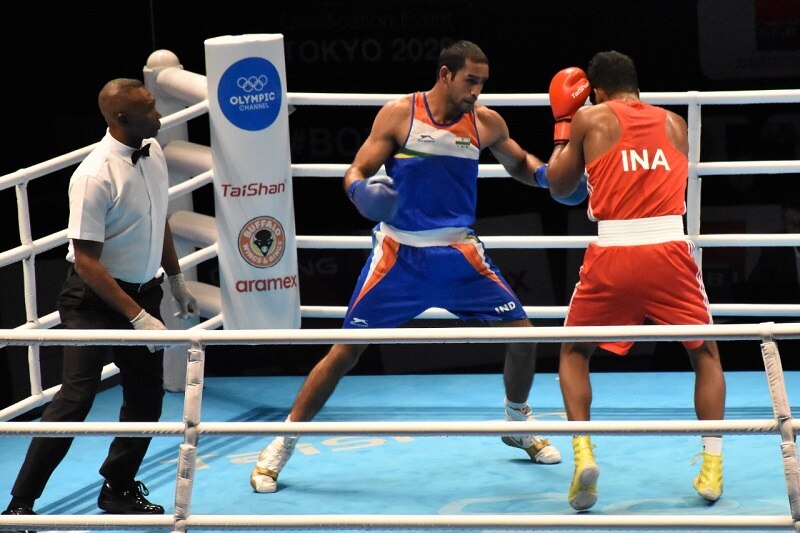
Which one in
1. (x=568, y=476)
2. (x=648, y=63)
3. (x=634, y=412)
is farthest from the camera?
(x=648, y=63)

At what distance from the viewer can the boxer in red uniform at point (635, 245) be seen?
12.9 feet

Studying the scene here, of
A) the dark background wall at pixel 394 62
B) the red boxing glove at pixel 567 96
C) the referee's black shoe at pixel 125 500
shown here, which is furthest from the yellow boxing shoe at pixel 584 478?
the dark background wall at pixel 394 62

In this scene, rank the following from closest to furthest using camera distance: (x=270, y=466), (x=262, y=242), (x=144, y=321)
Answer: (x=144, y=321) → (x=270, y=466) → (x=262, y=242)

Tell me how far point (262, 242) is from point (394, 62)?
3.28 feet

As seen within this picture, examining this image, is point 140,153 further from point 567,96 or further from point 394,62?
point 394,62

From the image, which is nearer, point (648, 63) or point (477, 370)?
point (648, 63)

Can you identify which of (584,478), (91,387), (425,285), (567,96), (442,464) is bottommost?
(442,464)

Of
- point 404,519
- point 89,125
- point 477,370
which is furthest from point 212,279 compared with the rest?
point 404,519

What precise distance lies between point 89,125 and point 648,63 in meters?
2.32

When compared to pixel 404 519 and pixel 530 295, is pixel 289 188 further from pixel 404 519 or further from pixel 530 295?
pixel 404 519

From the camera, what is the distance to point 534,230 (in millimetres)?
5684

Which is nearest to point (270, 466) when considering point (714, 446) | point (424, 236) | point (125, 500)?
point (125, 500)

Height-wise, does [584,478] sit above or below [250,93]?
below

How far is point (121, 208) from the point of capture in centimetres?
381
